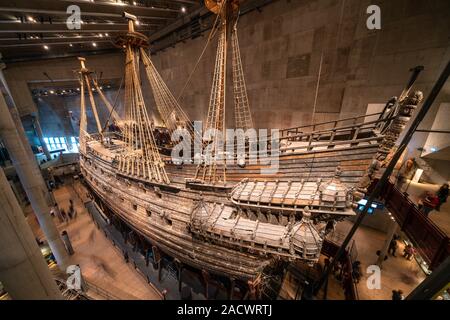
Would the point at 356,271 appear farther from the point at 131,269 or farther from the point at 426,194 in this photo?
the point at 131,269

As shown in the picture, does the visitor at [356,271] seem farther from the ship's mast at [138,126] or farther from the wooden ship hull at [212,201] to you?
the ship's mast at [138,126]

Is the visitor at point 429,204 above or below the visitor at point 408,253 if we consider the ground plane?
above

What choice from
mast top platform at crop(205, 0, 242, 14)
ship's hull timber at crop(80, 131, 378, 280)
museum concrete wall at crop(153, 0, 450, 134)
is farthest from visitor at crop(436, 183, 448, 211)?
mast top platform at crop(205, 0, 242, 14)

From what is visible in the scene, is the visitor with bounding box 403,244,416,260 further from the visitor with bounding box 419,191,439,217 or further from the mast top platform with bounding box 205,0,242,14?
the mast top platform with bounding box 205,0,242,14

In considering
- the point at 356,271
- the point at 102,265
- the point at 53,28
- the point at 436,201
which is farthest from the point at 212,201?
the point at 53,28

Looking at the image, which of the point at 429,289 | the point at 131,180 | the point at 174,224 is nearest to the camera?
the point at 429,289

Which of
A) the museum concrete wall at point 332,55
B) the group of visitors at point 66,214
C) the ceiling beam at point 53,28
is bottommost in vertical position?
the group of visitors at point 66,214

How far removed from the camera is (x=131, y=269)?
8.49 metres

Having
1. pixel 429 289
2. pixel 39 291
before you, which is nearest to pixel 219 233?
pixel 39 291

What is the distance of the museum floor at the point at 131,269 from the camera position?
7383 millimetres

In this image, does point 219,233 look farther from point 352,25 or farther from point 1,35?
point 1,35

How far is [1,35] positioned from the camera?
12.4m

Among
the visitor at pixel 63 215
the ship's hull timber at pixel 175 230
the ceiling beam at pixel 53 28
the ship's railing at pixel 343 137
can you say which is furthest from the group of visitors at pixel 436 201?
the ceiling beam at pixel 53 28

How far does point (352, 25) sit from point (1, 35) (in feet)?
76.1
